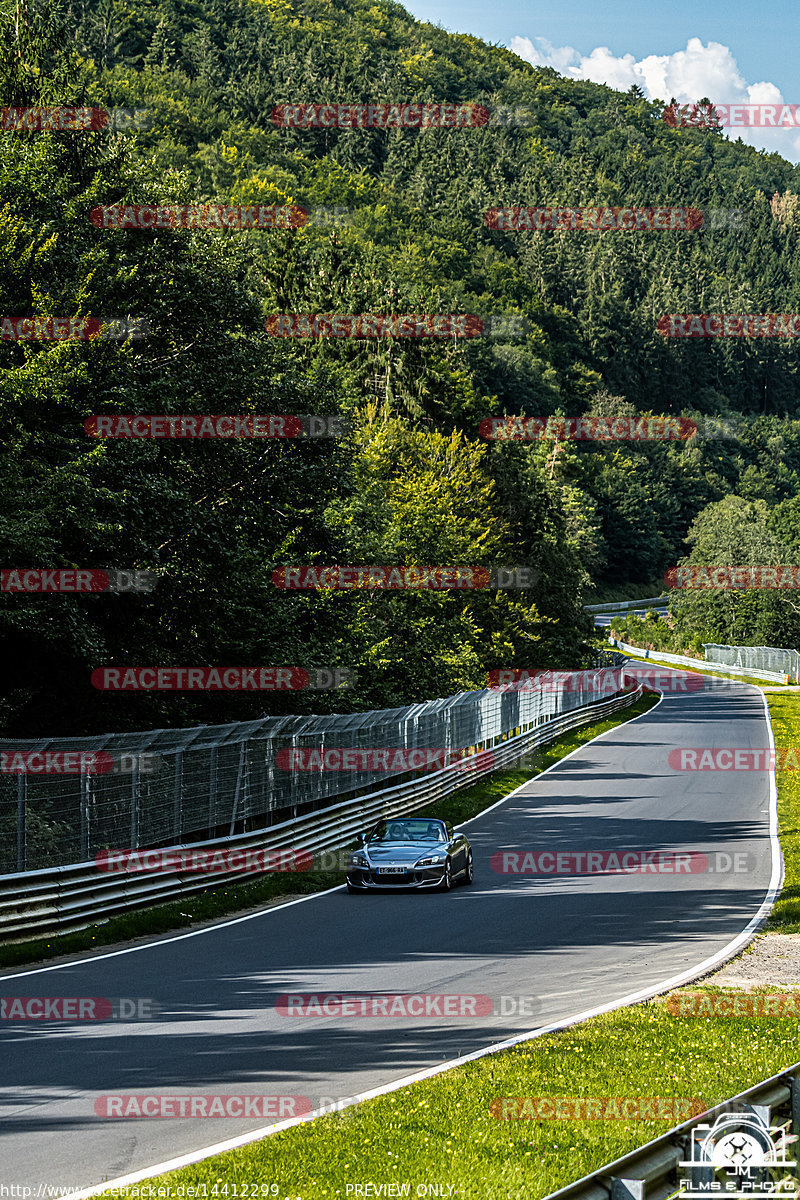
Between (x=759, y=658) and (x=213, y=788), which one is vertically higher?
(x=213, y=788)

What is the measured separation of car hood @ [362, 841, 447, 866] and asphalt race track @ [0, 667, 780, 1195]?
1.88 ft

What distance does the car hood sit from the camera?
2114 cm

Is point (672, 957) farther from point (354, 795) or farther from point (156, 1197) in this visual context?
point (354, 795)

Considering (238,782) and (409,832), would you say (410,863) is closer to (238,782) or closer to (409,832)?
(409,832)

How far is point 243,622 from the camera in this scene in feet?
98.7

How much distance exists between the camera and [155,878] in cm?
1834

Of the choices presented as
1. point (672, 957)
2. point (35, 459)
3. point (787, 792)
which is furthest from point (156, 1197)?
point (787, 792)

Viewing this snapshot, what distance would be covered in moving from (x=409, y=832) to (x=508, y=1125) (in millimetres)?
13969

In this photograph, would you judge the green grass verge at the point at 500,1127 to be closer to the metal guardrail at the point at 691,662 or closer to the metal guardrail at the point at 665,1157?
the metal guardrail at the point at 665,1157

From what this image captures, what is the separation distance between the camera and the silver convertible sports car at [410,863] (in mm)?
20984

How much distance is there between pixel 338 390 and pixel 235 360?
733 centimetres

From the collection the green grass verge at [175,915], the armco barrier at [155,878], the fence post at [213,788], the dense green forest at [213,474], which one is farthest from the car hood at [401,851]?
the dense green forest at [213,474]

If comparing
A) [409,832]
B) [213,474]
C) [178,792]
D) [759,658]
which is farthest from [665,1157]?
[759,658]

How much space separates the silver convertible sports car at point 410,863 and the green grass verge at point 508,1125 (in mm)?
9503
